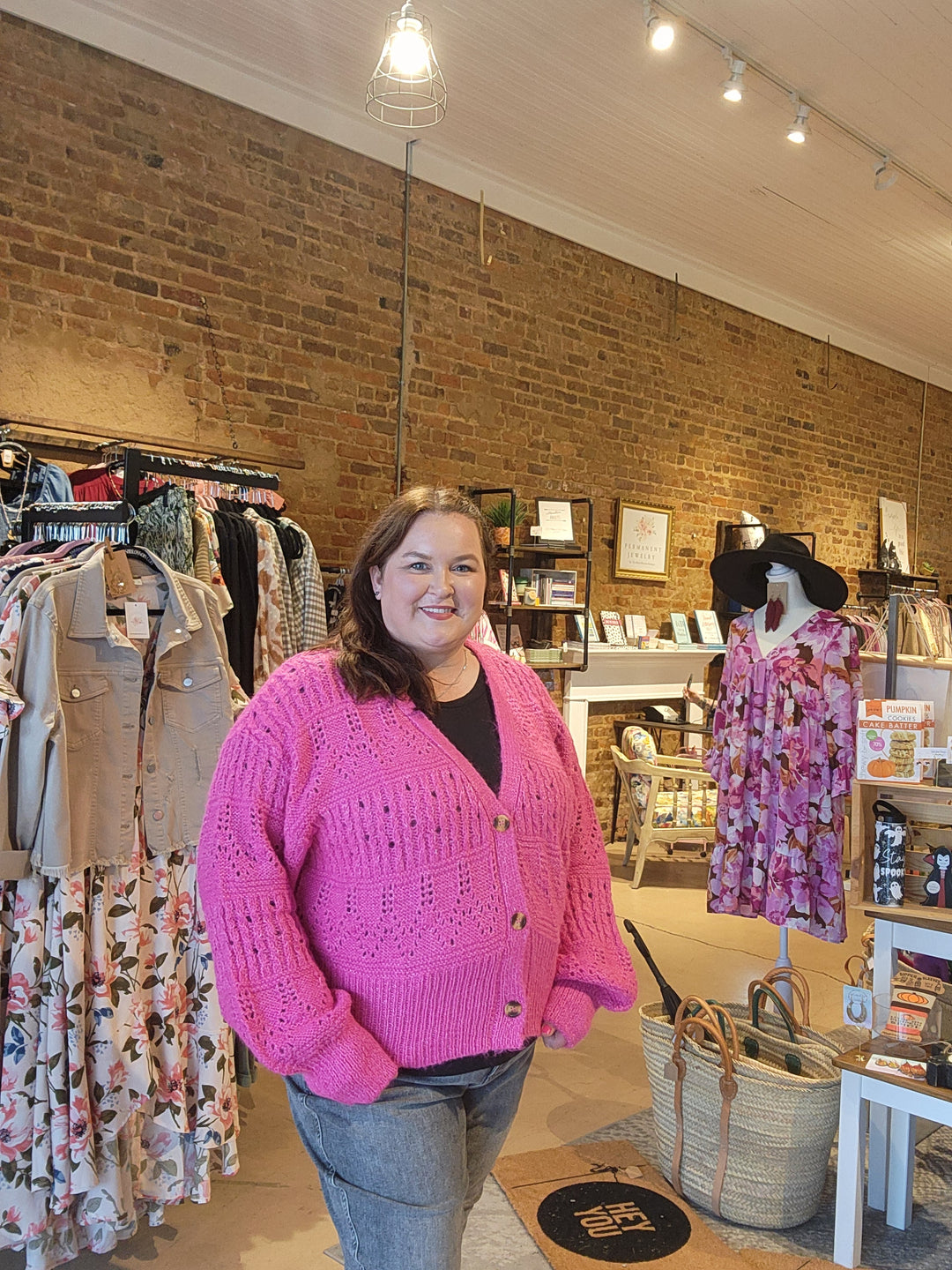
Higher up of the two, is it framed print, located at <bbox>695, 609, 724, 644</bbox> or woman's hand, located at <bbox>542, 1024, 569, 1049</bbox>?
framed print, located at <bbox>695, 609, 724, 644</bbox>

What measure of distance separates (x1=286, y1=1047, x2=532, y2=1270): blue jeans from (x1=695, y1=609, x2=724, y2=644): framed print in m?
6.41

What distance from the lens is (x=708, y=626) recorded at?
7.80 meters

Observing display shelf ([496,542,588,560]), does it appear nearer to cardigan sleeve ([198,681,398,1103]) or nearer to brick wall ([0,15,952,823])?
brick wall ([0,15,952,823])

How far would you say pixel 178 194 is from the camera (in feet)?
15.4

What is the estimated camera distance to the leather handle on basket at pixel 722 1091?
2.62 meters

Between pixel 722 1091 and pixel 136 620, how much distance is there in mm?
1847

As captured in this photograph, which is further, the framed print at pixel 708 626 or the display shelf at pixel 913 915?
the framed print at pixel 708 626

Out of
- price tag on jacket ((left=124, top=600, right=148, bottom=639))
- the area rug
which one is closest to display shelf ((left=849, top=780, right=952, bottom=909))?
the area rug

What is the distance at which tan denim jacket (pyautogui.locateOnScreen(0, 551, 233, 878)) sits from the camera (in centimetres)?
231

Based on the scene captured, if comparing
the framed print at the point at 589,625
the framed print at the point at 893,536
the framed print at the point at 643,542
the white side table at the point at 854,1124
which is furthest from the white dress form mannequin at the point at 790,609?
the framed print at the point at 893,536

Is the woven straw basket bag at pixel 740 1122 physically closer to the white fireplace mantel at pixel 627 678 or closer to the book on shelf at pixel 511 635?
the book on shelf at pixel 511 635

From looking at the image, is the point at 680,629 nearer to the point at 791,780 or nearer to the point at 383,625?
the point at 791,780

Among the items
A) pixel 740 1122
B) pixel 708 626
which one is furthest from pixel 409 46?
pixel 708 626

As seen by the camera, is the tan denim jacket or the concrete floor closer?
the tan denim jacket
